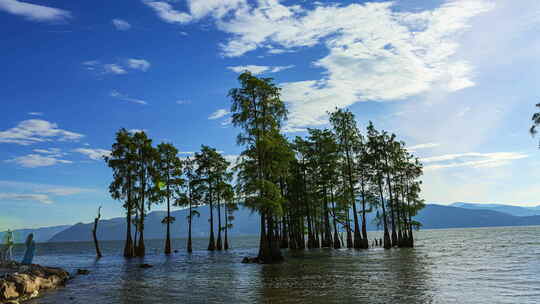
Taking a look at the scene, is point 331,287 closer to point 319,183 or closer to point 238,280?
point 238,280

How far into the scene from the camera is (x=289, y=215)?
65688 millimetres

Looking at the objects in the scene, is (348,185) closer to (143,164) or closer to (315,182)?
(315,182)

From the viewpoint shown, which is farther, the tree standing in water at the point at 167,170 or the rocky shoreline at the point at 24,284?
the tree standing in water at the point at 167,170

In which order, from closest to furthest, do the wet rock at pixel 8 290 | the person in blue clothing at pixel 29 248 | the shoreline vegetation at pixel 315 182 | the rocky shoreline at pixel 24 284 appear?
the wet rock at pixel 8 290
the rocky shoreline at pixel 24 284
the person in blue clothing at pixel 29 248
the shoreline vegetation at pixel 315 182

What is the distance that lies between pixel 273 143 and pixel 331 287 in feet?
63.0

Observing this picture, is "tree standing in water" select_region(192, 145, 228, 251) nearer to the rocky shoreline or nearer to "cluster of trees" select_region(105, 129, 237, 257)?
"cluster of trees" select_region(105, 129, 237, 257)

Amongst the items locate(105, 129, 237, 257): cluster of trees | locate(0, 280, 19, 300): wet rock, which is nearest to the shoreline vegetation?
locate(105, 129, 237, 257): cluster of trees

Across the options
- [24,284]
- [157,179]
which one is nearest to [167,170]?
[157,179]

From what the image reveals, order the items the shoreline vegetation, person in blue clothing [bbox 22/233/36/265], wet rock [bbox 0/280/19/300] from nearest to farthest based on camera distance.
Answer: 1. wet rock [bbox 0/280/19/300]
2. person in blue clothing [bbox 22/233/36/265]
3. the shoreline vegetation

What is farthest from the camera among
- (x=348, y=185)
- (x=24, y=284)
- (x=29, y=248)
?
(x=348, y=185)

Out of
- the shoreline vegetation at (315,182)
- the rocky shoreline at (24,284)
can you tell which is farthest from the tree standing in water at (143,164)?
the rocky shoreline at (24,284)

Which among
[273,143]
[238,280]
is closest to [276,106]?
[273,143]

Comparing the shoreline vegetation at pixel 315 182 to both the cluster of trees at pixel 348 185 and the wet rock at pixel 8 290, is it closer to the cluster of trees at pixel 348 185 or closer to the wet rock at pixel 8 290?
the cluster of trees at pixel 348 185

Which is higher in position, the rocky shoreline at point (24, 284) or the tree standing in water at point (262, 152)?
the tree standing in water at point (262, 152)
